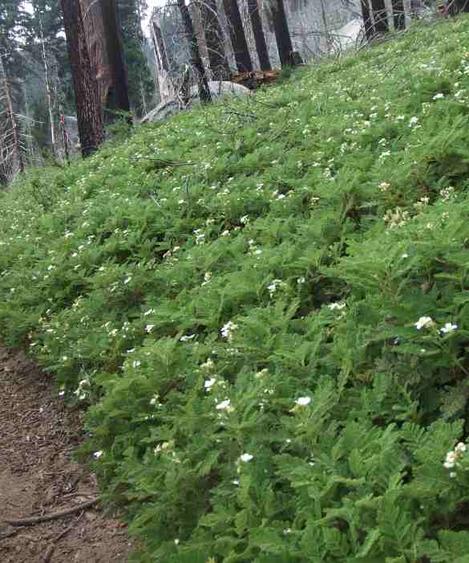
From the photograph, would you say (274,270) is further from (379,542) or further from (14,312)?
(14,312)

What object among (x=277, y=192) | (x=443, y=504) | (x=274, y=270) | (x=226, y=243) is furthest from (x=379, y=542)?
(x=277, y=192)

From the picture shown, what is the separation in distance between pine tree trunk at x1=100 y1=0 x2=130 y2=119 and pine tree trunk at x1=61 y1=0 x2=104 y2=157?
1.29 ft

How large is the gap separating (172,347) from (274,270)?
3.05ft

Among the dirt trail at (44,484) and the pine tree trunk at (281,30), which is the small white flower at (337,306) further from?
the pine tree trunk at (281,30)

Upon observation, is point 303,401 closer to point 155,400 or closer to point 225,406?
point 225,406

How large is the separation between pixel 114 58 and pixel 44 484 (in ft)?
40.8

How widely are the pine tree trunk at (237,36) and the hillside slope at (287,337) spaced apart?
1407 centimetres

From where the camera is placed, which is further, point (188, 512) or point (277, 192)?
point (277, 192)

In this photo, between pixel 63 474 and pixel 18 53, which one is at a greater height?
pixel 18 53

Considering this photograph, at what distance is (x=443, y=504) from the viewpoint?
220cm

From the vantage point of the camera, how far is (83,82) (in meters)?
14.7

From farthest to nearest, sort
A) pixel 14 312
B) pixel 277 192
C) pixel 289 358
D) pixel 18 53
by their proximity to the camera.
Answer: pixel 18 53 → pixel 14 312 → pixel 277 192 → pixel 289 358

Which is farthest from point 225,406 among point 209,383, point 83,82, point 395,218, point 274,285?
point 83,82

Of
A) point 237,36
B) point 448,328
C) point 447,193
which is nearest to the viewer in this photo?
point 448,328
